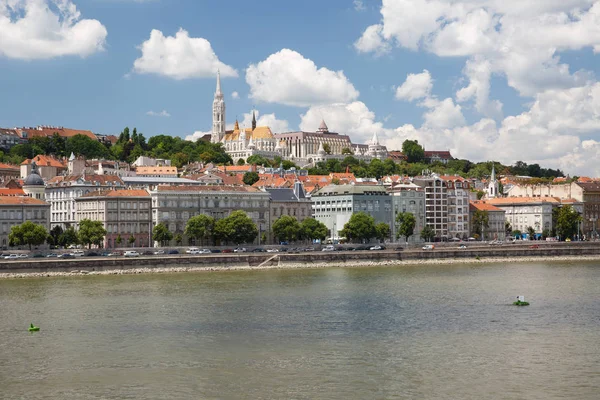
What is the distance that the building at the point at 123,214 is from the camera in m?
75.7

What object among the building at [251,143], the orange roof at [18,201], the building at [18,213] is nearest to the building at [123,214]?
the building at [18,213]

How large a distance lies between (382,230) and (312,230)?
739 cm

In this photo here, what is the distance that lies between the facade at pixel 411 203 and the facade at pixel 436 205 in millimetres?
967

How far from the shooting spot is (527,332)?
102ft

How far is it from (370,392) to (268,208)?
2430 inches

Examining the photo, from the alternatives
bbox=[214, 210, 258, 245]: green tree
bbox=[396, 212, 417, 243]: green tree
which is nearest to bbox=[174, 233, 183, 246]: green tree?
bbox=[214, 210, 258, 245]: green tree

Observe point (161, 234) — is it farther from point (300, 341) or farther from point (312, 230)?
point (300, 341)

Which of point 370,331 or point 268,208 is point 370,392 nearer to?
point 370,331

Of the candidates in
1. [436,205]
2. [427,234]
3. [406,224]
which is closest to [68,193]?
[406,224]

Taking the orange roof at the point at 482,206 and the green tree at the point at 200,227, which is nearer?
the green tree at the point at 200,227

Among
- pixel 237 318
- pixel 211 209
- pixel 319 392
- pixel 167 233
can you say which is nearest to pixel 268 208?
pixel 211 209

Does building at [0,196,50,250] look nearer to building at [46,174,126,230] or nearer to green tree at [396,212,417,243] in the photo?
building at [46,174,126,230]

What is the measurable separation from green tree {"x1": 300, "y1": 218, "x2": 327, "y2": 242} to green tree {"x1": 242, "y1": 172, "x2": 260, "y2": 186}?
35.7 metres

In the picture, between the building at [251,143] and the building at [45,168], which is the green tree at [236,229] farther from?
the building at [251,143]
